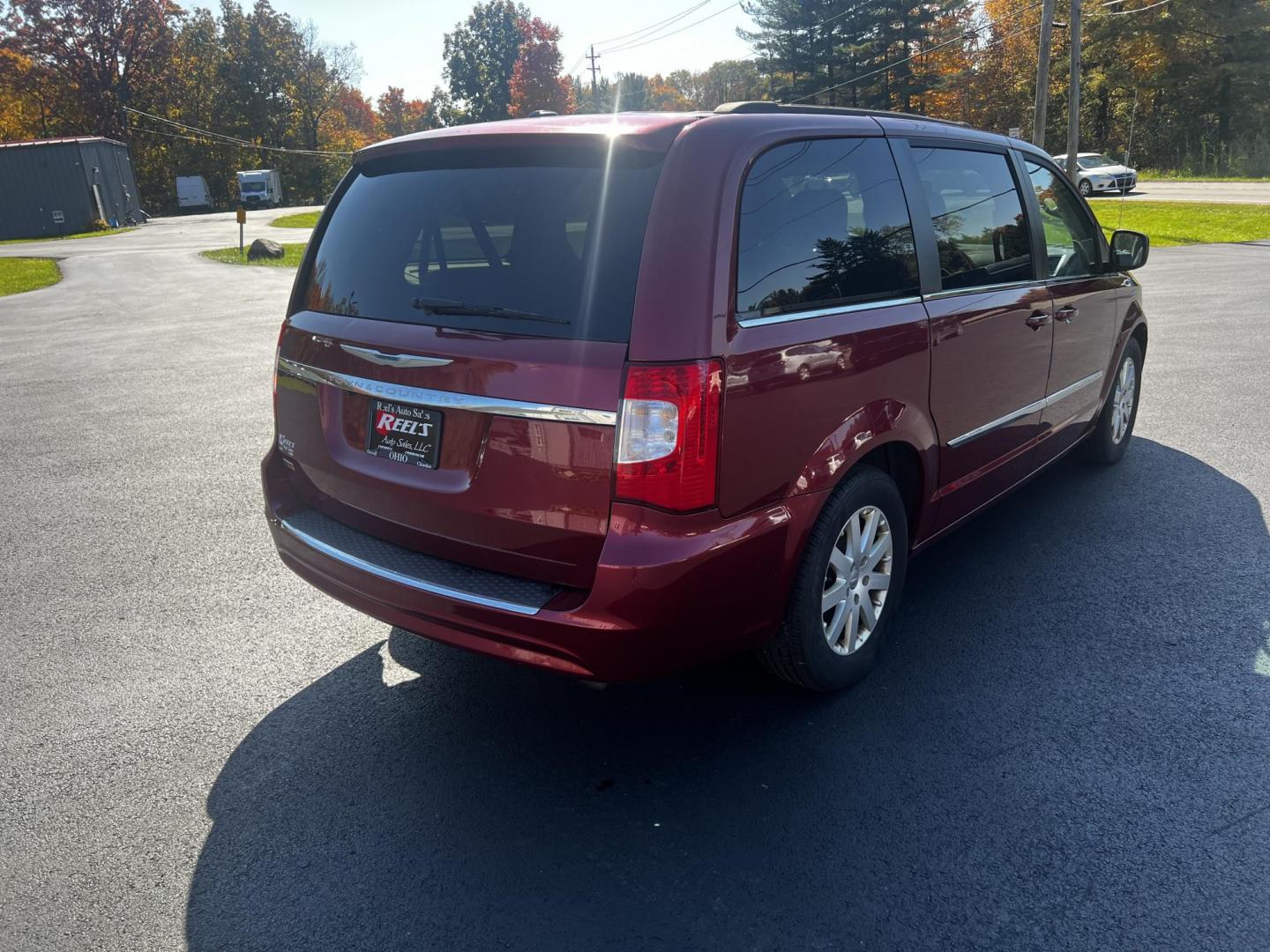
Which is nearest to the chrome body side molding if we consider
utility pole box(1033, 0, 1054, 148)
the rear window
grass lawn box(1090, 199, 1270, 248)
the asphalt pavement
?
the rear window

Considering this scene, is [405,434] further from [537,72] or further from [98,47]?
[537,72]

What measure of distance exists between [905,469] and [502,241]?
1732mm

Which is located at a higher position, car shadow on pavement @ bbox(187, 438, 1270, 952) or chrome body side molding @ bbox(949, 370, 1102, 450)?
chrome body side molding @ bbox(949, 370, 1102, 450)

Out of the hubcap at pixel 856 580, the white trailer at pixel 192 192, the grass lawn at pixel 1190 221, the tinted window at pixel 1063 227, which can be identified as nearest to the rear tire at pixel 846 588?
the hubcap at pixel 856 580

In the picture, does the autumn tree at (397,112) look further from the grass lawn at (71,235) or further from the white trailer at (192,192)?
the grass lawn at (71,235)

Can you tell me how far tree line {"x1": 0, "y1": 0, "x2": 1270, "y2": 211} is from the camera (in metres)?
43.7

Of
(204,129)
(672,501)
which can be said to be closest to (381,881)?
(672,501)

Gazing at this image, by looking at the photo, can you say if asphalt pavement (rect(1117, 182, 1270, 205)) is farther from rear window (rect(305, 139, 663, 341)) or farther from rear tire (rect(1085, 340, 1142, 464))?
rear window (rect(305, 139, 663, 341))

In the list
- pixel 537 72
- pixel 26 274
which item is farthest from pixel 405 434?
pixel 537 72

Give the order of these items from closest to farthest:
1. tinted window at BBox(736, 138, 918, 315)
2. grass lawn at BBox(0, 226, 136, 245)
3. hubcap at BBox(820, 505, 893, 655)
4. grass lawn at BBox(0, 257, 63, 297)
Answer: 1. tinted window at BBox(736, 138, 918, 315)
2. hubcap at BBox(820, 505, 893, 655)
3. grass lawn at BBox(0, 257, 63, 297)
4. grass lawn at BBox(0, 226, 136, 245)

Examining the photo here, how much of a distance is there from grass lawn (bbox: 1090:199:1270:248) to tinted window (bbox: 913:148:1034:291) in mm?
17554

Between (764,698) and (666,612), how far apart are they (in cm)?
96

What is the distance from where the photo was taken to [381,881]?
8.17 ft

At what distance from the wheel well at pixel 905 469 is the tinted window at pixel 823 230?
0.55 metres
